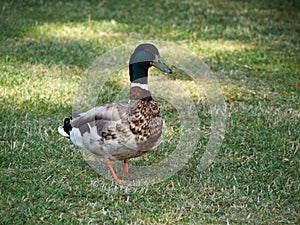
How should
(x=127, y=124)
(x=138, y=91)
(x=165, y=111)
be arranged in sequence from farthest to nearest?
1. (x=165, y=111)
2. (x=138, y=91)
3. (x=127, y=124)

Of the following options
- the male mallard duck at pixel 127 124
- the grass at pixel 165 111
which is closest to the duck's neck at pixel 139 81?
the male mallard duck at pixel 127 124

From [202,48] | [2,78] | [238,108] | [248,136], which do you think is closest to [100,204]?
[248,136]

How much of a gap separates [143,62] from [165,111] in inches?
67.9

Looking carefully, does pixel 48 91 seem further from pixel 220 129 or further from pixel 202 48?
pixel 202 48

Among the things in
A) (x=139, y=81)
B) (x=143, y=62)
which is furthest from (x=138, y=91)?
(x=143, y=62)

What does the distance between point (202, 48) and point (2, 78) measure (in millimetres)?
2760

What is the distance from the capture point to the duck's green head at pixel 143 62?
4512mm

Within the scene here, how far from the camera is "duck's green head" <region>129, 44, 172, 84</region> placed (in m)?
4.51

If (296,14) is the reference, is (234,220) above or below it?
above

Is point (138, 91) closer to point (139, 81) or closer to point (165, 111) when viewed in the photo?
point (139, 81)

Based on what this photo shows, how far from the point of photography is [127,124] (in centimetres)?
437

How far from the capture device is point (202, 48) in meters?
8.30

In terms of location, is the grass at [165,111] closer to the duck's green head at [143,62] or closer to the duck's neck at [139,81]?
the duck's neck at [139,81]

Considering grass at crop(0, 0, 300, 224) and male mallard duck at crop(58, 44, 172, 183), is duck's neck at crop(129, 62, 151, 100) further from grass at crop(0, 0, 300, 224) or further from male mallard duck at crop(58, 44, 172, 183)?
grass at crop(0, 0, 300, 224)
